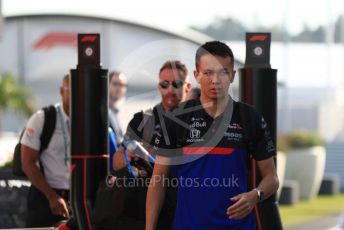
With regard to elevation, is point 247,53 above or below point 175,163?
above

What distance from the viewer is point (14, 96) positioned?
4525 centimetres

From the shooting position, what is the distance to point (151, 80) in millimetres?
7312

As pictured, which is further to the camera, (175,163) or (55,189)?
(55,189)

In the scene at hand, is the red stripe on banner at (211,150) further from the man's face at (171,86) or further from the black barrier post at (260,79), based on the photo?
the man's face at (171,86)

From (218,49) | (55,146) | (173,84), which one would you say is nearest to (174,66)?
(173,84)

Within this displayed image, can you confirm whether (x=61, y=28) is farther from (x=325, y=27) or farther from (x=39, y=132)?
(x=39, y=132)

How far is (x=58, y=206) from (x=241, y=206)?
3.05 meters

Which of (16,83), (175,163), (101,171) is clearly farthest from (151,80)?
(16,83)

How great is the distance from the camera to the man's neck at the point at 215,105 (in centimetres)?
484

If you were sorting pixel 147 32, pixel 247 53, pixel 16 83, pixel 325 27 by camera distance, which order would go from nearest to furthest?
pixel 247 53
pixel 325 27
pixel 147 32
pixel 16 83

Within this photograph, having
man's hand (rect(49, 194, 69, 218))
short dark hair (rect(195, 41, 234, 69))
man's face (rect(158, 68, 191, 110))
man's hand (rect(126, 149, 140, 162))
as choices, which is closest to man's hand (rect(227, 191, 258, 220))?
short dark hair (rect(195, 41, 234, 69))

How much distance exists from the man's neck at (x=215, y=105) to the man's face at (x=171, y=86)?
1785mm

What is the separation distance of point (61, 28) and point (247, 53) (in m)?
40.9

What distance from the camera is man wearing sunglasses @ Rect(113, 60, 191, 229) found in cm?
630
